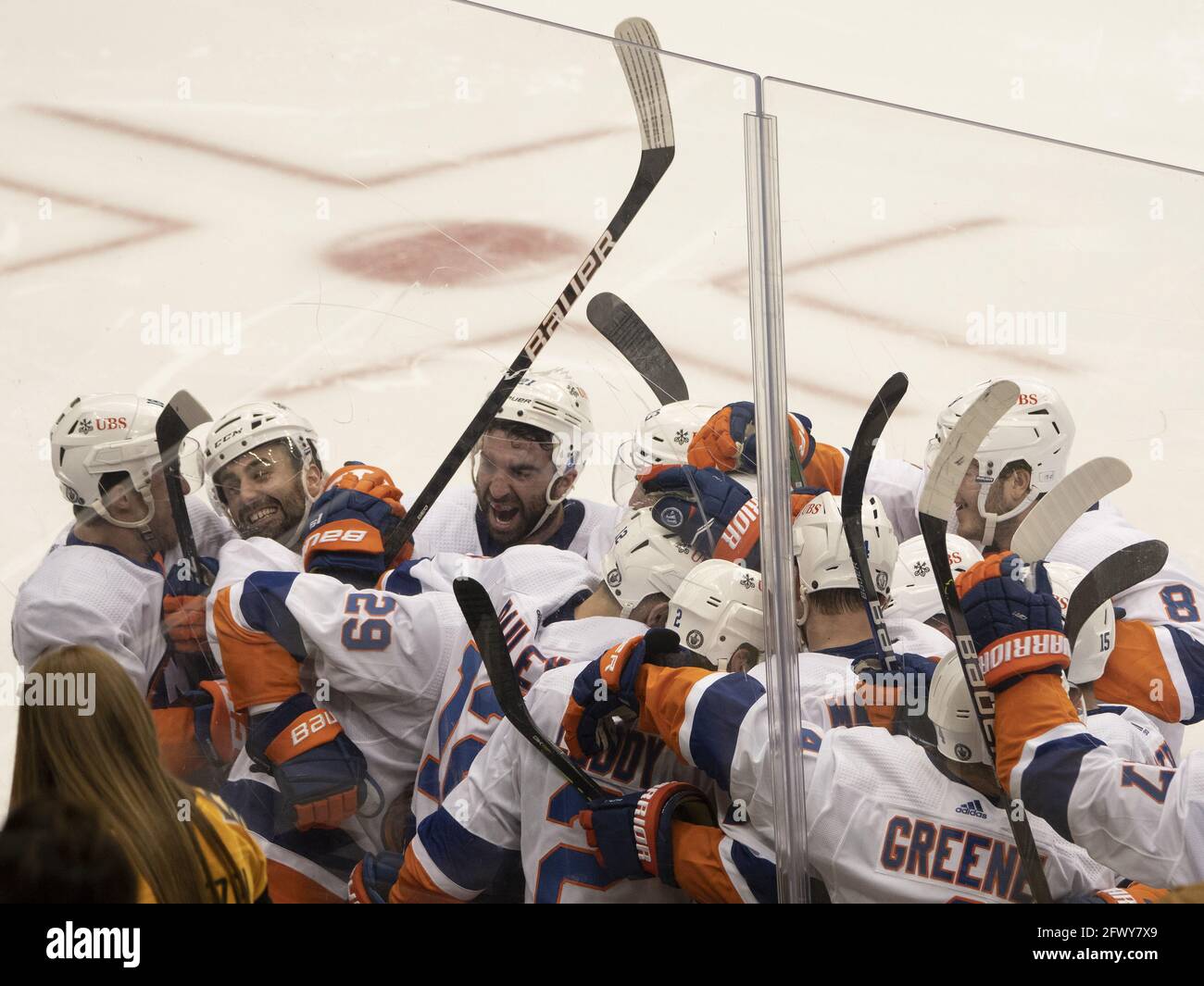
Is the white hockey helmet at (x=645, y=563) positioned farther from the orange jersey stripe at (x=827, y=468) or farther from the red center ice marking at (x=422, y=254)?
the red center ice marking at (x=422, y=254)

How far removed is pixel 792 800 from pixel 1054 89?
14.4ft

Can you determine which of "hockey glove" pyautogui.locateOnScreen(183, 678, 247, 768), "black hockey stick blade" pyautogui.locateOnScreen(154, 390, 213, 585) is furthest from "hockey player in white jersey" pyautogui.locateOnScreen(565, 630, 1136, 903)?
"black hockey stick blade" pyautogui.locateOnScreen(154, 390, 213, 585)

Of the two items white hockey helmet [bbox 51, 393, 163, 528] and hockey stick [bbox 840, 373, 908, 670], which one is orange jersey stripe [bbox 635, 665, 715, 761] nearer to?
hockey stick [bbox 840, 373, 908, 670]

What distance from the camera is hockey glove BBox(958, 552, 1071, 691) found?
1.78 metres

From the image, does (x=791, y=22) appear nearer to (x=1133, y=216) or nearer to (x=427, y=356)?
(x=1133, y=216)

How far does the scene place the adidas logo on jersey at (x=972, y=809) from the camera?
1.81 metres

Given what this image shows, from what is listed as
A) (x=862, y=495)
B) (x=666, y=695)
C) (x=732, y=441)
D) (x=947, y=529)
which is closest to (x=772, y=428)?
(x=732, y=441)

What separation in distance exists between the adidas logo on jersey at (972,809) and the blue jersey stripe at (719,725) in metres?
0.30

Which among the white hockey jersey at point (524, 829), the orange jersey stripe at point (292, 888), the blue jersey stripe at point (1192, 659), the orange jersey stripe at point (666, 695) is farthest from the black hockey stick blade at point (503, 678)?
the blue jersey stripe at point (1192, 659)

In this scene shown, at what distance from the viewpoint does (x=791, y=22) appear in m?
5.64

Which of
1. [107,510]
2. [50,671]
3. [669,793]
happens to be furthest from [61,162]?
[669,793]

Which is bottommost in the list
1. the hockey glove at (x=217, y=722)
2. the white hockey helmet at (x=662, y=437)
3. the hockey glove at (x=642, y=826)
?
the hockey glove at (x=642, y=826)

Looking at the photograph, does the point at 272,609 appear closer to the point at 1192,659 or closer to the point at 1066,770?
the point at 1066,770

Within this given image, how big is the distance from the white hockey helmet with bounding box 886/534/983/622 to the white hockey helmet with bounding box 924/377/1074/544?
53 millimetres
